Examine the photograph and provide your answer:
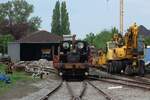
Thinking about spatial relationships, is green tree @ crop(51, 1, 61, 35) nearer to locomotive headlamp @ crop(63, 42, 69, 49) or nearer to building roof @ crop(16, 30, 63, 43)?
building roof @ crop(16, 30, 63, 43)

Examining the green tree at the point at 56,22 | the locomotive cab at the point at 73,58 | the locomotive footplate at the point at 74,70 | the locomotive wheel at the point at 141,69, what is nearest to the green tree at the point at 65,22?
the green tree at the point at 56,22

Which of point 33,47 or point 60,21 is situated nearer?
point 33,47

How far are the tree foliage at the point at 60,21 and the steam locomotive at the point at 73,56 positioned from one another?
101644 mm

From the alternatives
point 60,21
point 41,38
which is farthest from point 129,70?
point 60,21

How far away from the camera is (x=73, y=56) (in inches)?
1539

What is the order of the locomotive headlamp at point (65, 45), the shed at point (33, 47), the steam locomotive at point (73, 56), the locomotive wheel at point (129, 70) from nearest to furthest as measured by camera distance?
the steam locomotive at point (73, 56), the locomotive headlamp at point (65, 45), the locomotive wheel at point (129, 70), the shed at point (33, 47)

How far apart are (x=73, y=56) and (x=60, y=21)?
4125 inches

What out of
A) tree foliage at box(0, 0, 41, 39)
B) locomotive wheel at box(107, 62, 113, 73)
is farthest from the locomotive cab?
tree foliage at box(0, 0, 41, 39)

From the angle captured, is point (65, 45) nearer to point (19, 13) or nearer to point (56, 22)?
point (56, 22)

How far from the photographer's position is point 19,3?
155000 mm

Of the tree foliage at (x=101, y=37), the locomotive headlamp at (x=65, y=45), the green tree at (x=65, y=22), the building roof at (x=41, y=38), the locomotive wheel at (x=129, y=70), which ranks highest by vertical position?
the green tree at (x=65, y=22)

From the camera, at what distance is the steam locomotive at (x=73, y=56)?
38406mm

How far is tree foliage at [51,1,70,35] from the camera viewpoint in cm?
14188

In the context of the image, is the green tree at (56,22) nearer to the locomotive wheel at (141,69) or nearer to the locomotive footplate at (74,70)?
the locomotive wheel at (141,69)
